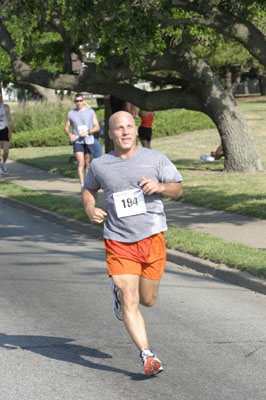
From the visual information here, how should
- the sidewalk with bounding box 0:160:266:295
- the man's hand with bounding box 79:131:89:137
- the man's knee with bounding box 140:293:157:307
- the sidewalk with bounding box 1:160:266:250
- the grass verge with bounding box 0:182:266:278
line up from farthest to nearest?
the man's hand with bounding box 79:131:89:137 → the sidewalk with bounding box 1:160:266:250 → the grass verge with bounding box 0:182:266:278 → the sidewalk with bounding box 0:160:266:295 → the man's knee with bounding box 140:293:157:307

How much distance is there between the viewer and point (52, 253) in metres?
11.7

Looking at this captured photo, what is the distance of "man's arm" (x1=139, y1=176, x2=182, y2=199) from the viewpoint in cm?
590

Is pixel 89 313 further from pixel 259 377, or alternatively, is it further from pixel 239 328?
pixel 259 377

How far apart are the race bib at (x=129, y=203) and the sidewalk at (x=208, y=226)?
324cm

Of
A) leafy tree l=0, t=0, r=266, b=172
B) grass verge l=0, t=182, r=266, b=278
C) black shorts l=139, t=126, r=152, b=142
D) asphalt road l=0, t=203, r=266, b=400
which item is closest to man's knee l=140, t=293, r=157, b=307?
asphalt road l=0, t=203, r=266, b=400

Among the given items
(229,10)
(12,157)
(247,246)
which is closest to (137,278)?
(247,246)

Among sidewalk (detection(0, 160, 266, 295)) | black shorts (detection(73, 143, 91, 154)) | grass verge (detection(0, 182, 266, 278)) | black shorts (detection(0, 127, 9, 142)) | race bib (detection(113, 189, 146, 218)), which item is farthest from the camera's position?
black shorts (detection(0, 127, 9, 142))

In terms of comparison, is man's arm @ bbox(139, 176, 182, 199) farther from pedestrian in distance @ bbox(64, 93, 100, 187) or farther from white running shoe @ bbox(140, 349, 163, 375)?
pedestrian in distance @ bbox(64, 93, 100, 187)

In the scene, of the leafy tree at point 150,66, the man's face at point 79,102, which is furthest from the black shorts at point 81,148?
the leafy tree at point 150,66

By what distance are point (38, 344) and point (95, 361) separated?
714 mm

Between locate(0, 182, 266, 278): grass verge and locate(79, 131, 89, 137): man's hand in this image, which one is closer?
locate(0, 182, 266, 278): grass verge

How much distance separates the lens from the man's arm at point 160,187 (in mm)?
5902

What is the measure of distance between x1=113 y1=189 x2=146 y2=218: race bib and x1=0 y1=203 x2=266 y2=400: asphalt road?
114 cm

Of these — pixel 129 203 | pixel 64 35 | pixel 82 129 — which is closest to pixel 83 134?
pixel 82 129
